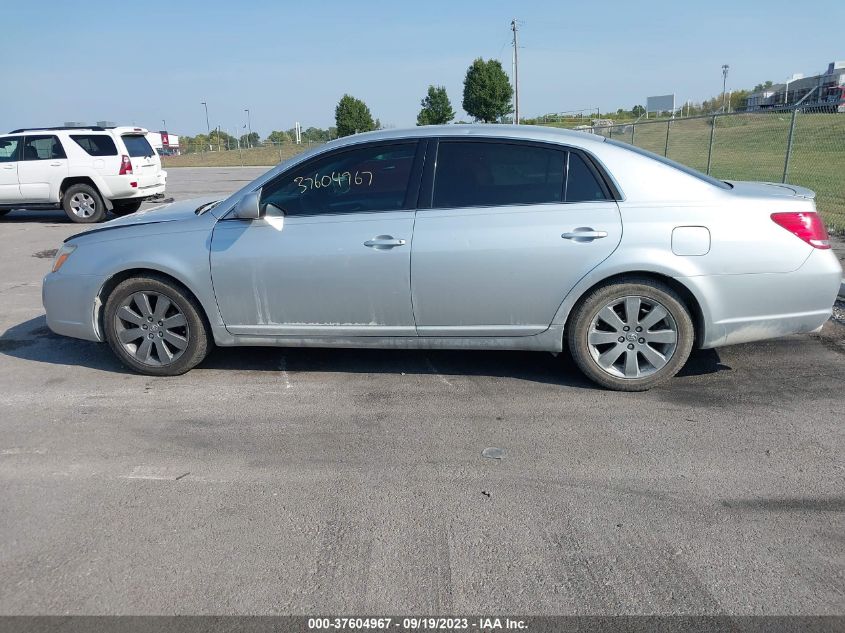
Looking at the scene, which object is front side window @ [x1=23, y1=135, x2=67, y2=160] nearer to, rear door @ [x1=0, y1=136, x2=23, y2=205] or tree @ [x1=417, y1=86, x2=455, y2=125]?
rear door @ [x1=0, y1=136, x2=23, y2=205]

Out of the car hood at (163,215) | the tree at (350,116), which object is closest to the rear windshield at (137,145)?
the car hood at (163,215)

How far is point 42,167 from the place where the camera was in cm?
1365

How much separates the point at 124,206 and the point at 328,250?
12.0 m

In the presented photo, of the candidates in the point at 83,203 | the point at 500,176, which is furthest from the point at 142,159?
the point at 500,176

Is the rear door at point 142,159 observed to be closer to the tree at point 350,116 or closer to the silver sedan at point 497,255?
the silver sedan at point 497,255

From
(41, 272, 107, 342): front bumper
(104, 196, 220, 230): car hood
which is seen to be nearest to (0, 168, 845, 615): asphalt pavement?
(41, 272, 107, 342): front bumper

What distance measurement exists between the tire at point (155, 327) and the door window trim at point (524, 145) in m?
1.79

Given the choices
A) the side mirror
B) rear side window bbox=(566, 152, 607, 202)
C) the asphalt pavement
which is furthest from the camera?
the side mirror

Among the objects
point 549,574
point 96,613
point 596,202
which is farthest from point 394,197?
point 96,613

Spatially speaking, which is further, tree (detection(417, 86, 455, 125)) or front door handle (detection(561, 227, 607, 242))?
tree (detection(417, 86, 455, 125))

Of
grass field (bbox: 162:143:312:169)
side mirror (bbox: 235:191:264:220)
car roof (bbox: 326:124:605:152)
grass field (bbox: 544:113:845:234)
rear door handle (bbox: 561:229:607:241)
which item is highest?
car roof (bbox: 326:124:605:152)

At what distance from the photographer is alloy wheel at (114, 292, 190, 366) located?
4973mm

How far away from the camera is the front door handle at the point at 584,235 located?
4.43 m

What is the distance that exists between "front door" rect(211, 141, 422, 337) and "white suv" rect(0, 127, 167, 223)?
402 inches
